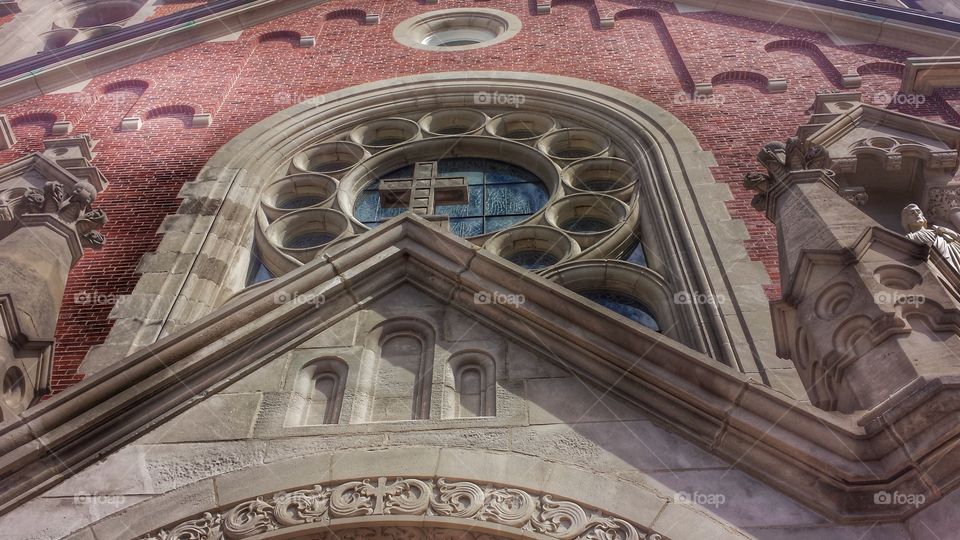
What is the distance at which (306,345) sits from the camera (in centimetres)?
557

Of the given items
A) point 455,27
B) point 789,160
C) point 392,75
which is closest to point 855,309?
point 789,160

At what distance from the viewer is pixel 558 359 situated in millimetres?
5301

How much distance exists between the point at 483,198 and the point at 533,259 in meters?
1.51

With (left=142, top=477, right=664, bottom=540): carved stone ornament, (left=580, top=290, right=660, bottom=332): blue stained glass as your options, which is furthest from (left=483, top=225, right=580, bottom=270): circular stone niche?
(left=142, top=477, right=664, bottom=540): carved stone ornament

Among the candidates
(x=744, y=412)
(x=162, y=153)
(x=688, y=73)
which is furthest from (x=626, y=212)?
(x=162, y=153)

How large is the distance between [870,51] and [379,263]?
343 inches

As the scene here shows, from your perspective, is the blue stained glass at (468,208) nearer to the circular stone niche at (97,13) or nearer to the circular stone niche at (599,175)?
the circular stone niche at (599,175)

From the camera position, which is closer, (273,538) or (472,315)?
(273,538)

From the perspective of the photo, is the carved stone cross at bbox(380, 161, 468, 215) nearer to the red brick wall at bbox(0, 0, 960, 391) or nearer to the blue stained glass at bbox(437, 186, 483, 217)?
the blue stained glass at bbox(437, 186, 483, 217)

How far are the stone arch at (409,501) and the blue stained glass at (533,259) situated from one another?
13.8ft

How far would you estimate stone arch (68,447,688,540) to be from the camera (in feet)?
14.1

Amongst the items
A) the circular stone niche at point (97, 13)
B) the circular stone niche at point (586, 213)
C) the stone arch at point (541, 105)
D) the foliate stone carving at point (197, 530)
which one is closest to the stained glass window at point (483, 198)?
the circular stone niche at point (586, 213)

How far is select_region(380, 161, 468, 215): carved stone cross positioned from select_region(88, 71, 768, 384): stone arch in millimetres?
1547

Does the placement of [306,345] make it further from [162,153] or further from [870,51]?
[870,51]
